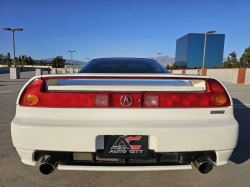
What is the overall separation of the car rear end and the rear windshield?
1.04 meters

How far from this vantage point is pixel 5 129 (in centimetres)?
337

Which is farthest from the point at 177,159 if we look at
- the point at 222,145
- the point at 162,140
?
the point at 222,145

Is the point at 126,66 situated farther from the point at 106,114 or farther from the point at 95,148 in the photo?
the point at 95,148

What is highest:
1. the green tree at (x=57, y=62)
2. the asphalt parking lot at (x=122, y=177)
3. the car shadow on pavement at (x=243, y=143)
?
the green tree at (x=57, y=62)

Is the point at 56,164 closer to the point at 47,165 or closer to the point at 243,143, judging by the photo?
the point at 47,165

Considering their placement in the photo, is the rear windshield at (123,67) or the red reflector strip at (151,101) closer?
the red reflector strip at (151,101)

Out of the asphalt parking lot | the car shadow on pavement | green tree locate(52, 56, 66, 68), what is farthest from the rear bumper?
green tree locate(52, 56, 66, 68)

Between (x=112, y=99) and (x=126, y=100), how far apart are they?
0.12 metres

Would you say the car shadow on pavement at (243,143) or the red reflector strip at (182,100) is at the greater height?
the red reflector strip at (182,100)

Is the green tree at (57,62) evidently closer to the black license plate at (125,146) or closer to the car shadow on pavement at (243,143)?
the car shadow on pavement at (243,143)

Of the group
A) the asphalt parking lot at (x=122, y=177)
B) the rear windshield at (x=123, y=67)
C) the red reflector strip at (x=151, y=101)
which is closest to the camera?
the red reflector strip at (x=151, y=101)

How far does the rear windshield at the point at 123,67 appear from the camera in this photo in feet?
8.86

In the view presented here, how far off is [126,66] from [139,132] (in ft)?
5.10

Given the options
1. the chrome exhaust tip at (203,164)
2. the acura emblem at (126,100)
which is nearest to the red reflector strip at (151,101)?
the acura emblem at (126,100)
